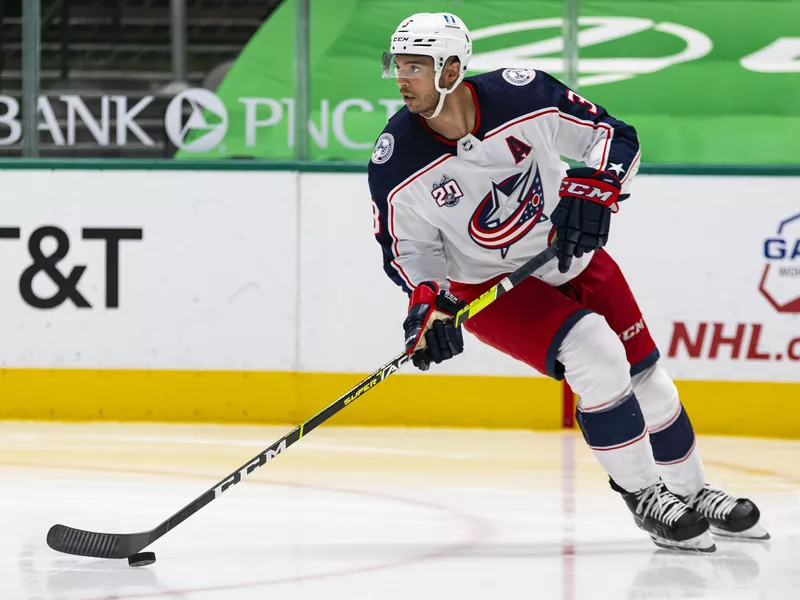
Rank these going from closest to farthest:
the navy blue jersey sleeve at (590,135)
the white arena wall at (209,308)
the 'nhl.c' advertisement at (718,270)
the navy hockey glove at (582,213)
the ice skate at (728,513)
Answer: the navy hockey glove at (582,213) < the navy blue jersey sleeve at (590,135) < the ice skate at (728,513) < the 'nhl.c' advertisement at (718,270) < the white arena wall at (209,308)

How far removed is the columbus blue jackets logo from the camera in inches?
122

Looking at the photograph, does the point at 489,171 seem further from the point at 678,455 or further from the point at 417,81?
the point at 678,455

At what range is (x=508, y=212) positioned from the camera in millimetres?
3113

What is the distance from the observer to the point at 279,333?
5.16 metres

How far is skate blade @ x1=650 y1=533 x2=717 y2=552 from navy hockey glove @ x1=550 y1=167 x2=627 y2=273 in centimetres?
69

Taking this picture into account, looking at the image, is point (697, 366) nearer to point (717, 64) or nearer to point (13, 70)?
point (717, 64)

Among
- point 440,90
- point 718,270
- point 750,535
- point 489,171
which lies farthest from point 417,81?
point 718,270

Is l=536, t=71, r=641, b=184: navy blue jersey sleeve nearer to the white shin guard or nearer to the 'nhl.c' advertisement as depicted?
the white shin guard

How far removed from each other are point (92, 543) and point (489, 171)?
4.06 ft

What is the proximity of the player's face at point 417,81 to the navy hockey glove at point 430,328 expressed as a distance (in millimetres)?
412

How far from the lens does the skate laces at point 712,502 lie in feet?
10.6

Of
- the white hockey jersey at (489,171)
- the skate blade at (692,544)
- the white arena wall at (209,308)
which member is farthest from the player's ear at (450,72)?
the white arena wall at (209,308)

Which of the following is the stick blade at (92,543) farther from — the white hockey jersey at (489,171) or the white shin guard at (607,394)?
the white shin guard at (607,394)

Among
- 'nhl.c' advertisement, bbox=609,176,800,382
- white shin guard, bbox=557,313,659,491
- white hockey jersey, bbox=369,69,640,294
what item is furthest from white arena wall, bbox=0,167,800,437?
white shin guard, bbox=557,313,659,491
